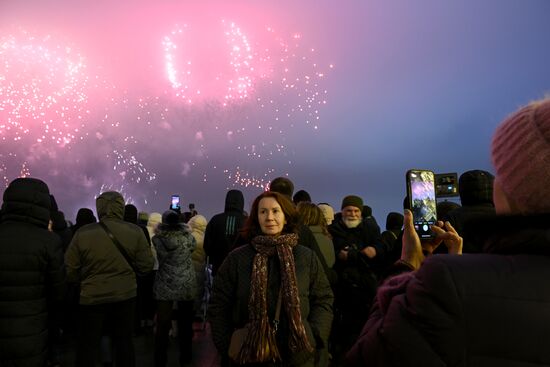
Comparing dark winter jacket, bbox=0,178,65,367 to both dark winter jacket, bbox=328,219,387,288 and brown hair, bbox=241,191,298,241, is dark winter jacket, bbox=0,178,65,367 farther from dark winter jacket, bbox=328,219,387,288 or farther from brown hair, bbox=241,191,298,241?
dark winter jacket, bbox=328,219,387,288

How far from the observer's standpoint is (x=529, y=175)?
1.06m

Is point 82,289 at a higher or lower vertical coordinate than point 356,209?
lower

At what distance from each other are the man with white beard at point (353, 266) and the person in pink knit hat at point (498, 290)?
3462 millimetres

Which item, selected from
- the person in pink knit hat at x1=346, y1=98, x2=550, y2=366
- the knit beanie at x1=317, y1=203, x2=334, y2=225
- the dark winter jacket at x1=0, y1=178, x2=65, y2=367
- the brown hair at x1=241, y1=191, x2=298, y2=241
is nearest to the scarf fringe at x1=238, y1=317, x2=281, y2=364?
the brown hair at x1=241, y1=191, x2=298, y2=241

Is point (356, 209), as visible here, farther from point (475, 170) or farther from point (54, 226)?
point (54, 226)

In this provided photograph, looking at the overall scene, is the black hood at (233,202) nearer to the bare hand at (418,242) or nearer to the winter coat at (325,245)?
the winter coat at (325,245)

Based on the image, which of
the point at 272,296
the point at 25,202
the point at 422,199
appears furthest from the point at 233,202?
the point at 422,199

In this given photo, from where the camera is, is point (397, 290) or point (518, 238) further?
point (397, 290)

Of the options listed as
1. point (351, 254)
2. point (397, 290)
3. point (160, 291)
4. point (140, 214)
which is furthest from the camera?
point (140, 214)

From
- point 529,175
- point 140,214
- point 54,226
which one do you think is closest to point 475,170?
point 529,175

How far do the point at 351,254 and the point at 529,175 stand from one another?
3702 millimetres

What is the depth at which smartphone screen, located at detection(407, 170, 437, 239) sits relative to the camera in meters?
1.99

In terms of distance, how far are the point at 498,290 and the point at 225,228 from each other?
4.73m

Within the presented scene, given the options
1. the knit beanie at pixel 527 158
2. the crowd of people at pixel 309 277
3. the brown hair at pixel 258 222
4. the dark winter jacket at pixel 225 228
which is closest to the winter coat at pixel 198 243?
the crowd of people at pixel 309 277
